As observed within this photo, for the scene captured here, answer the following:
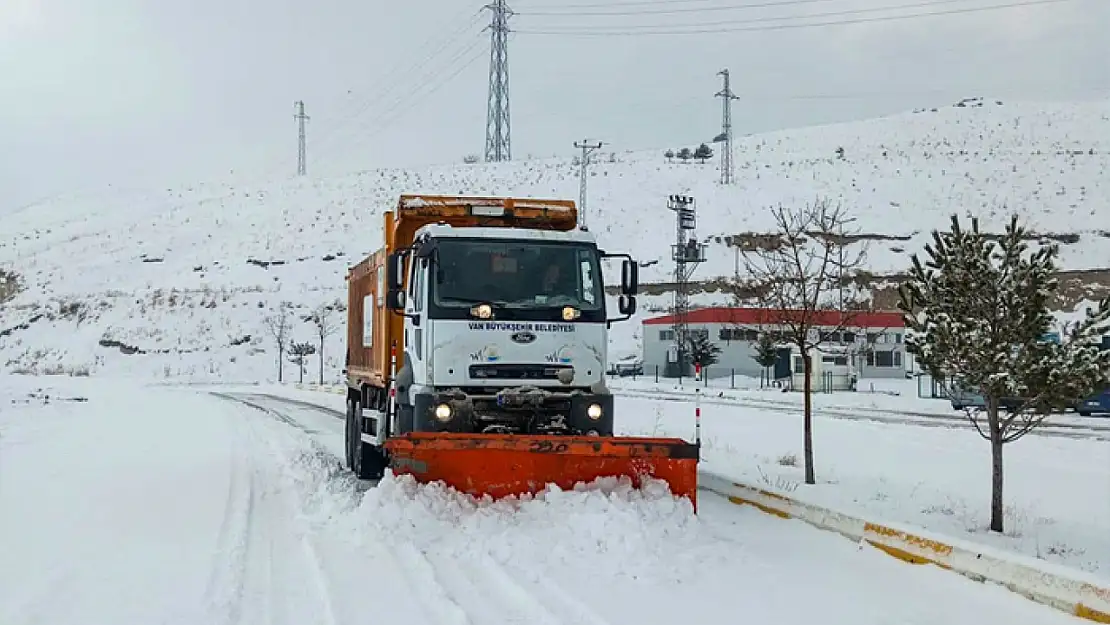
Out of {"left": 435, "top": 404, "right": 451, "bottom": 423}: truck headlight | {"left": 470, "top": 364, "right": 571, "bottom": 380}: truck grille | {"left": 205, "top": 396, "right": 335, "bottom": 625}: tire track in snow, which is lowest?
{"left": 205, "top": 396, "right": 335, "bottom": 625}: tire track in snow

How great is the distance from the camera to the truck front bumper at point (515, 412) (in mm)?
10750

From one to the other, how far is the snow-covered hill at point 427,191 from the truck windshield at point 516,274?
176 ft

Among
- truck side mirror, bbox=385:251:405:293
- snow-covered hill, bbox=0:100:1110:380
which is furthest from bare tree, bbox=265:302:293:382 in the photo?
truck side mirror, bbox=385:251:405:293

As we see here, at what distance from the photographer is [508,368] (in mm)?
10930

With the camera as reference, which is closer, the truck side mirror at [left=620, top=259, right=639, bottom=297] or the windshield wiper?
the windshield wiper

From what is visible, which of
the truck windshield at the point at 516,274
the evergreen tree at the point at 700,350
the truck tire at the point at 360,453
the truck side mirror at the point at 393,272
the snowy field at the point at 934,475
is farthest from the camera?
the evergreen tree at the point at 700,350

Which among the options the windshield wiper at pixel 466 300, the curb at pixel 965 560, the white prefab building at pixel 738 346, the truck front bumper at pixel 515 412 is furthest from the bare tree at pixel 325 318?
the curb at pixel 965 560

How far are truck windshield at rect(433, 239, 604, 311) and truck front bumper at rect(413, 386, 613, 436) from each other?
0.95m

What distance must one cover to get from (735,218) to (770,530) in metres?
70.5

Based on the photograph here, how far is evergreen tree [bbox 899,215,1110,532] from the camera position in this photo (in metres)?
9.76

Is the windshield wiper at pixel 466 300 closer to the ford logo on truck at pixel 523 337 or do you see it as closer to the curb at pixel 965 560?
the ford logo on truck at pixel 523 337

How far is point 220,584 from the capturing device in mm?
7652

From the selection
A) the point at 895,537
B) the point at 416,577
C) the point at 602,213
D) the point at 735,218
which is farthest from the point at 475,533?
the point at 602,213

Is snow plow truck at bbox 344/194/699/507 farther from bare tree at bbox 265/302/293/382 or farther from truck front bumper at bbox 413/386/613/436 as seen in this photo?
bare tree at bbox 265/302/293/382
